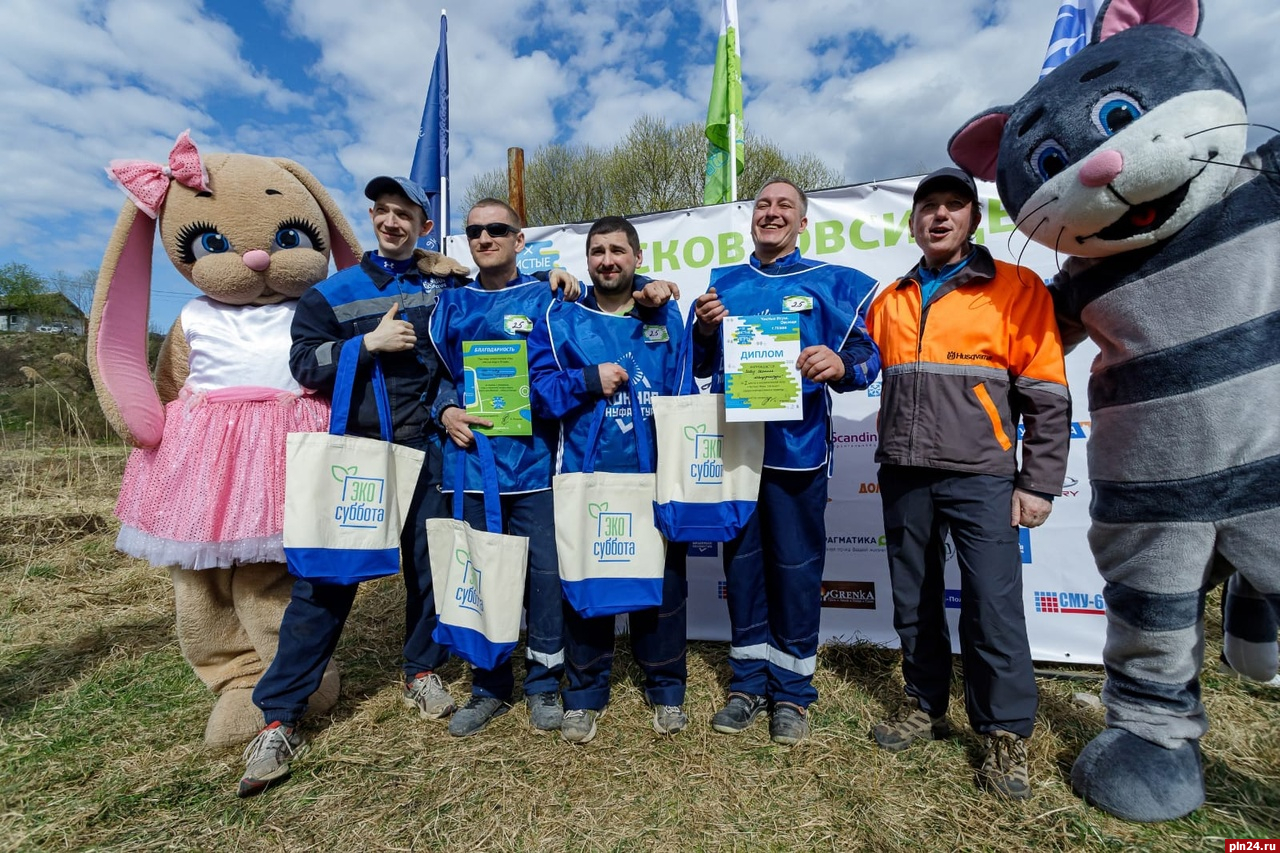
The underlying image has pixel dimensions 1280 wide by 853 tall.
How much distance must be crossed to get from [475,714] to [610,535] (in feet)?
3.49

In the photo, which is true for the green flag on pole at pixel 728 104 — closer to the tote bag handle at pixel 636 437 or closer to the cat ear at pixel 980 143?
the cat ear at pixel 980 143

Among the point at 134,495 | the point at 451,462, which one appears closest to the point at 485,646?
the point at 451,462

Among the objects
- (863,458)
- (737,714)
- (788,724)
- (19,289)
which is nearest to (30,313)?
(19,289)

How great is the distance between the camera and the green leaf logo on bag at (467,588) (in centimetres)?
251

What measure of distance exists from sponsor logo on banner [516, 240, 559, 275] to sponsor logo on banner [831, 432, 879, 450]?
226cm

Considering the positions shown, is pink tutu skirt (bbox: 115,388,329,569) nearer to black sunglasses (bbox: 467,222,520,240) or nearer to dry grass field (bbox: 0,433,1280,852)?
dry grass field (bbox: 0,433,1280,852)

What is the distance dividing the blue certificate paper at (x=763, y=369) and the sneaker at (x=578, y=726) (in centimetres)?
144

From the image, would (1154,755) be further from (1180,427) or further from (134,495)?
(134,495)

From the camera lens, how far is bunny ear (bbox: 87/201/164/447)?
2582mm

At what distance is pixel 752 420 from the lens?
2.38 metres

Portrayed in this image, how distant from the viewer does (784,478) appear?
260 centimetres

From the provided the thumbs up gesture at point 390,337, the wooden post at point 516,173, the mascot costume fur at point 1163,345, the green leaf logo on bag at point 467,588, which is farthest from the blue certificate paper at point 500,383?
the wooden post at point 516,173

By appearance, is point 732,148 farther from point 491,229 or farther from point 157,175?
point 157,175

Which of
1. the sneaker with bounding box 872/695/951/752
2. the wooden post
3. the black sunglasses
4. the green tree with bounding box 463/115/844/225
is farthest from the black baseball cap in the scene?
the green tree with bounding box 463/115/844/225
